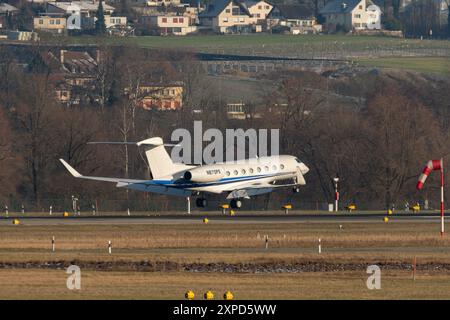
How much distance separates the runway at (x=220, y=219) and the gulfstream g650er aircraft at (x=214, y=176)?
214cm

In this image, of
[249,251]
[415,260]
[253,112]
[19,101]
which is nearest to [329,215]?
[249,251]

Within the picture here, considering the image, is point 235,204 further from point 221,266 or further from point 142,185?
point 221,266

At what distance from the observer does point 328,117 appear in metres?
136

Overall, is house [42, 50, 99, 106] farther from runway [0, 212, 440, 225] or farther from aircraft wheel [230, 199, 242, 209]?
runway [0, 212, 440, 225]

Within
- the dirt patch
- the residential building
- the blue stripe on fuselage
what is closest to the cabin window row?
the blue stripe on fuselage

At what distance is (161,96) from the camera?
166 metres

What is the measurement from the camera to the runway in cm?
8700

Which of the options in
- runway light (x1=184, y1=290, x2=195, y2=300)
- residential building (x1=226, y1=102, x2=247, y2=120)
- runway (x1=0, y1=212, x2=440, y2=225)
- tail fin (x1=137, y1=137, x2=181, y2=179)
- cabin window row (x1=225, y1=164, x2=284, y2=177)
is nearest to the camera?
runway light (x1=184, y1=290, x2=195, y2=300)

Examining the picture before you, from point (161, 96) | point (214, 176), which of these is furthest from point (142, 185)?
point (161, 96)

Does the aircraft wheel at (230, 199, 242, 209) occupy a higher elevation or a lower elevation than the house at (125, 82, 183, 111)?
lower

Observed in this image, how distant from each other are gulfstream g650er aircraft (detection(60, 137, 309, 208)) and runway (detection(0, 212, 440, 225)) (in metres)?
2.14

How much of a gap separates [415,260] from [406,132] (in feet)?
195
